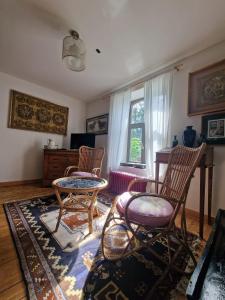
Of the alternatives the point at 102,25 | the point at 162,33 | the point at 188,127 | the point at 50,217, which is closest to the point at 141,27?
the point at 162,33

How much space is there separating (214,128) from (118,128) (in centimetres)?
182

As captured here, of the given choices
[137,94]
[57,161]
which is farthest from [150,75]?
[57,161]

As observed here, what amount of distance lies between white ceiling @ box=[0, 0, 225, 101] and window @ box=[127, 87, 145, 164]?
533 millimetres

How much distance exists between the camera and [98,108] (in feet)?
13.6

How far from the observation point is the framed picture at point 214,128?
190 centimetres

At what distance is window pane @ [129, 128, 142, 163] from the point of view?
316 cm

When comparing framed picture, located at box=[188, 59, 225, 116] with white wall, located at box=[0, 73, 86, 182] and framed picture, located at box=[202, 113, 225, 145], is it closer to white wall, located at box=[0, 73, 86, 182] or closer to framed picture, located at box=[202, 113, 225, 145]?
framed picture, located at box=[202, 113, 225, 145]

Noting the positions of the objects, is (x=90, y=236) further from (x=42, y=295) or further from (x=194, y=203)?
(x=194, y=203)

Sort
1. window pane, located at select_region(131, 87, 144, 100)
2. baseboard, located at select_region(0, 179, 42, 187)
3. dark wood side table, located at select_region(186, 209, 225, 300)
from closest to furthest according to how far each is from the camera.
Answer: dark wood side table, located at select_region(186, 209, 225, 300) < window pane, located at select_region(131, 87, 144, 100) < baseboard, located at select_region(0, 179, 42, 187)

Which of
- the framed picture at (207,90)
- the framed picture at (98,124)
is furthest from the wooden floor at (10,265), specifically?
the framed picture at (98,124)

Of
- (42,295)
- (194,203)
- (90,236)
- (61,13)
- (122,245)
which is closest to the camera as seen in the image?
(42,295)

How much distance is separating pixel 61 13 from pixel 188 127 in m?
2.12

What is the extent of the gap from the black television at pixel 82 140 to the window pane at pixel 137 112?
1.09 metres

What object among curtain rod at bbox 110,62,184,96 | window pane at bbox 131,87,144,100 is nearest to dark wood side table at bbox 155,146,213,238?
curtain rod at bbox 110,62,184,96
